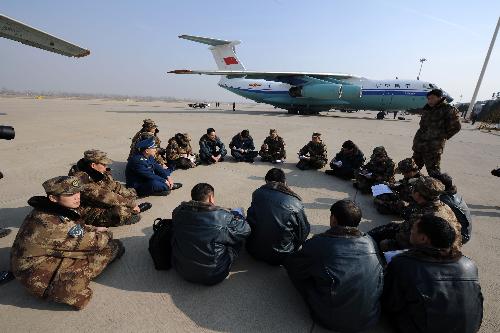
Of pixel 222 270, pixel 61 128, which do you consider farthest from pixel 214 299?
pixel 61 128

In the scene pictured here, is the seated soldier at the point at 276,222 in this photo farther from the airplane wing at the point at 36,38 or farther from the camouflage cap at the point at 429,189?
the airplane wing at the point at 36,38

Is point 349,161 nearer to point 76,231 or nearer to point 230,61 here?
point 76,231

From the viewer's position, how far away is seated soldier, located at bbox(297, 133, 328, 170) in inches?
316

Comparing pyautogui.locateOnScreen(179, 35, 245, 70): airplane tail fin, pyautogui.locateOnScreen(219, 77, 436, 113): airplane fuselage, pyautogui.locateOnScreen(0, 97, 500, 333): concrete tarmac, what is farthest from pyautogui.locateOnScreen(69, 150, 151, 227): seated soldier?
pyautogui.locateOnScreen(179, 35, 245, 70): airplane tail fin

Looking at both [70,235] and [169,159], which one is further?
[169,159]

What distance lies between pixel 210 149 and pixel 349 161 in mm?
3825

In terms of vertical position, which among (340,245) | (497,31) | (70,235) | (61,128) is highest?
(497,31)

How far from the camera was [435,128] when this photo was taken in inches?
240

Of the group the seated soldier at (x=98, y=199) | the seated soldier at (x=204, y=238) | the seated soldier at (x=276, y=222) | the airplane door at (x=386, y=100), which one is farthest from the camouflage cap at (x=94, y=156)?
the airplane door at (x=386, y=100)

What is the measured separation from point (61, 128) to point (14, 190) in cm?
938

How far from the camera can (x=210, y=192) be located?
309 centimetres

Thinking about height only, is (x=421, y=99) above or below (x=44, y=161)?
above

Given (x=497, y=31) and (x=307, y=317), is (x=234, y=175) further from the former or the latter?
(x=497, y=31)

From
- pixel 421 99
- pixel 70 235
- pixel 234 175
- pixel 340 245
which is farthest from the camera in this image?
pixel 421 99
